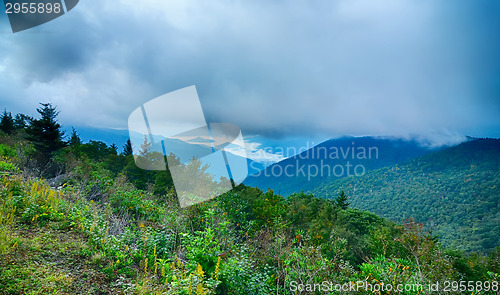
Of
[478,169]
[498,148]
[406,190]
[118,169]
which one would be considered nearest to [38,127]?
[118,169]

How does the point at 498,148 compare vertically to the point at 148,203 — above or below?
above

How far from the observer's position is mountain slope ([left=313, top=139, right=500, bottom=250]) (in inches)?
2638

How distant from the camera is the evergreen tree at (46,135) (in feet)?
56.1

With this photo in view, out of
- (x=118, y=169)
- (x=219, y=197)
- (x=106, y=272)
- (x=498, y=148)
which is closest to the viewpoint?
(x=106, y=272)

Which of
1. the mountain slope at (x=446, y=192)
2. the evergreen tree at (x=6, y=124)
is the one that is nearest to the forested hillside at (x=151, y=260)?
the evergreen tree at (x=6, y=124)

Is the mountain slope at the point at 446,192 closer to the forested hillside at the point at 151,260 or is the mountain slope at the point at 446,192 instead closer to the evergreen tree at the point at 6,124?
the forested hillside at the point at 151,260

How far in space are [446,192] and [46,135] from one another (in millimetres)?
127912

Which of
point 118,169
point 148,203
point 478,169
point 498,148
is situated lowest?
point 148,203

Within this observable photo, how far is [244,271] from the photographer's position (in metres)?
3.66

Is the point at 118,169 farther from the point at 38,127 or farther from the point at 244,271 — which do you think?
the point at 244,271

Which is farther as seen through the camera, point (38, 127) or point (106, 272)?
point (38, 127)

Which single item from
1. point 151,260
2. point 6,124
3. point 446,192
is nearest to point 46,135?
point 6,124

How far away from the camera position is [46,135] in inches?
683

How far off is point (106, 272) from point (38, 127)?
1933cm
